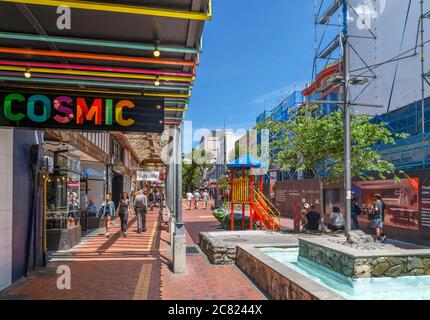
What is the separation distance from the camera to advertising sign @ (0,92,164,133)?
6.19 m

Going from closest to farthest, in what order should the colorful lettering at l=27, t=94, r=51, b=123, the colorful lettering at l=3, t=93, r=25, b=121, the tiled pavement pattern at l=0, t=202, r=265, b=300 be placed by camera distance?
the colorful lettering at l=3, t=93, r=25, b=121 → the colorful lettering at l=27, t=94, r=51, b=123 → the tiled pavement pattern at l=0, t=202, r=265, b=300

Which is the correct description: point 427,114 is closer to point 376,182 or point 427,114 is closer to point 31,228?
point 376,182

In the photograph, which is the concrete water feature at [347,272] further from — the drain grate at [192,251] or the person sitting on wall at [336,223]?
the person sitting on wall at [336,223]

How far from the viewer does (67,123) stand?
20.9ft

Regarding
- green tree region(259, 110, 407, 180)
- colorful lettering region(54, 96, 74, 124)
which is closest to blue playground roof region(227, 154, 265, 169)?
green tree region(259, 110, 407, 180)

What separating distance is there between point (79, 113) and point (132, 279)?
3.88m

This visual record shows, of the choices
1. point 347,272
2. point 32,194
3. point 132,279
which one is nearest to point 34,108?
point 32,194

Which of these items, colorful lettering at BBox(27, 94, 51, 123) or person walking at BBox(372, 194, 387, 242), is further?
person walking at BBox(372, 194, 387, 242)

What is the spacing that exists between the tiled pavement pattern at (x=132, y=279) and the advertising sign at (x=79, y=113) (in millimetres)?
3033

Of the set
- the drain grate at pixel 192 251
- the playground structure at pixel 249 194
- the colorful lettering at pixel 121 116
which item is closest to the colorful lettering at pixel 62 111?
the colorful lettering at pixel 121 116

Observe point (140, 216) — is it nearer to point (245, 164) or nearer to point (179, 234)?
point (245, 164)

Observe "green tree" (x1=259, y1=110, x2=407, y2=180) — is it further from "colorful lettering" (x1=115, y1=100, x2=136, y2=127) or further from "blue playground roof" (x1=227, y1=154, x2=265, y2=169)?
"colorful lettering" (x1=115, y1=100, x2=136, y2=127)

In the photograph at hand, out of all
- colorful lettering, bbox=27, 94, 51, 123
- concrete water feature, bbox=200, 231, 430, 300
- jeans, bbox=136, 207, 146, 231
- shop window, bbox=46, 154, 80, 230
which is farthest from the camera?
jeans, bbox=136, 207, 146, 231

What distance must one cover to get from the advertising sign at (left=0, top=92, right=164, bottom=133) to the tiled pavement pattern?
119 inches
